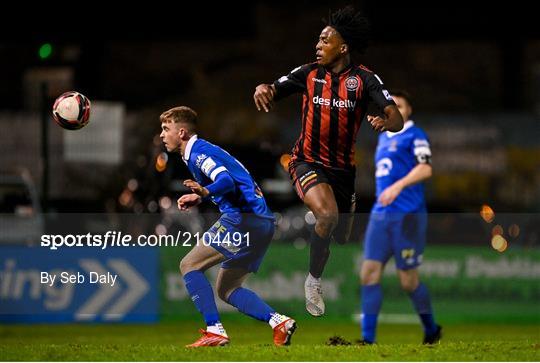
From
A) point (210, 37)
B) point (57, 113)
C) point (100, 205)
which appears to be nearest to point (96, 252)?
point (57, 113)

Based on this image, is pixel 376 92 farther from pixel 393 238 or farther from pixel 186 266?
pixel 393 238

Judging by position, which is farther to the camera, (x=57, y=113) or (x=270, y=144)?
(x=270, y=144)

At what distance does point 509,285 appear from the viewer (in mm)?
18422

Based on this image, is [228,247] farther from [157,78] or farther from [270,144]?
[157,78]

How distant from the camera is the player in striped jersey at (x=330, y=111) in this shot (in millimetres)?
11312

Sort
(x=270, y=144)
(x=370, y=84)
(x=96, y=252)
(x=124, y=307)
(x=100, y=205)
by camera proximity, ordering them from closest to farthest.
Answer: (x=370, y=84) < (x=96, y=252) < (x=124, y=307) < (x=100, y=205) < (x=270, y=144)

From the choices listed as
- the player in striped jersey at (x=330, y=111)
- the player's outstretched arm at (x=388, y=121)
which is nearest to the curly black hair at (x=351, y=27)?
the player in striped jersey at (x=330, y=111)

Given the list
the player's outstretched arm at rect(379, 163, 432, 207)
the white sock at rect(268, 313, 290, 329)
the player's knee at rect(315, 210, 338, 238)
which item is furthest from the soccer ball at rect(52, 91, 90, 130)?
the player's outstretched arm at rect(379, 163, 432, 207)

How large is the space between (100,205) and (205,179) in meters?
16.3

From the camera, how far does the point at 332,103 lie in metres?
11.4

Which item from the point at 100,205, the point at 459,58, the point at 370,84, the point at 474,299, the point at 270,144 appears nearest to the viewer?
the point at 370,84

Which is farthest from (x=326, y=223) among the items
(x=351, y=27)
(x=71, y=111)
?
(x=71, y=111)

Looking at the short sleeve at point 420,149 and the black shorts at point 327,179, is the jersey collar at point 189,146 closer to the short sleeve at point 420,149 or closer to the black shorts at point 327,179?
the black shorts at point 327,179

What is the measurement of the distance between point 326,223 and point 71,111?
2270 millimetres
